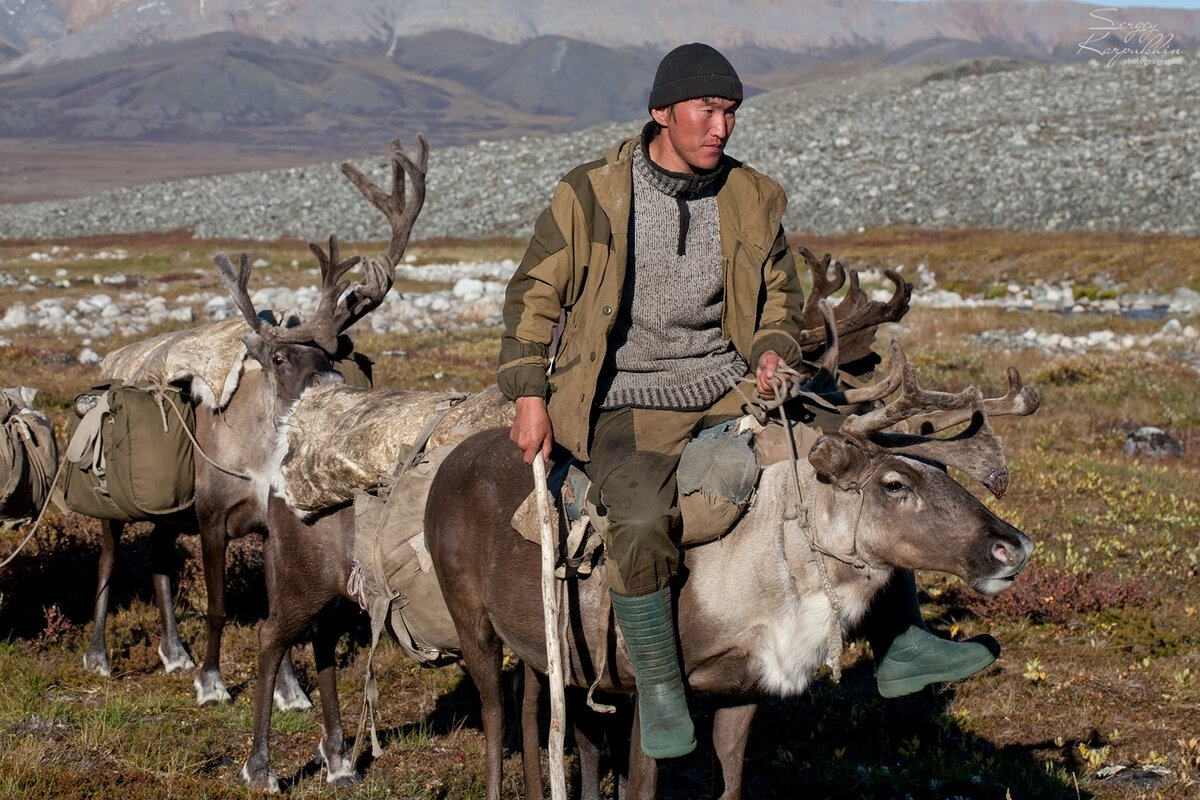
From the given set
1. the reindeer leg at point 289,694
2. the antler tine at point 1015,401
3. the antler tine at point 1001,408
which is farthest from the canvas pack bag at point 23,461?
the antler tine at point 1015,401

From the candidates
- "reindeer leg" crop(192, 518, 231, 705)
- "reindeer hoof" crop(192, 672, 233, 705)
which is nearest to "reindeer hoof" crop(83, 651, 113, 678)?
"reindeer leg" crop(192, 518, 231, 705)

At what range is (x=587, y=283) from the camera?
17.0 ft

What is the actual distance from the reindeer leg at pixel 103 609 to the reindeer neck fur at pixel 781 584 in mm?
5222

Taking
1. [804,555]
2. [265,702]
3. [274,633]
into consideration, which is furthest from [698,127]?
[265,702]

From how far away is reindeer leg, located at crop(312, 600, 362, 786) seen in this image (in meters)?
7.15

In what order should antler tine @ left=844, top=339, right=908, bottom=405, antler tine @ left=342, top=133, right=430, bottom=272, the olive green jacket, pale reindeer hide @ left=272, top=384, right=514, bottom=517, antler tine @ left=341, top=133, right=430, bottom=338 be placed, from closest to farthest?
antler tine @ left=844, top=339, right=908, bottom=405, the olive green jacket, pale reindeer hide @ left=272, top=384, right=514, bottom=517, antler tine @ left=341, top=133, right=430, bottom=338, antler tine @ left=342, top=133, right=430, bottom=272

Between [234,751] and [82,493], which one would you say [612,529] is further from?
[82,493]

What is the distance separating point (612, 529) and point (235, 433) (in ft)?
14.2

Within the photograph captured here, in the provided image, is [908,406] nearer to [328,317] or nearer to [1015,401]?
[1015,401]

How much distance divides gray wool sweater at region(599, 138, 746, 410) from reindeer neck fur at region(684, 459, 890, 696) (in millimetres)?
593

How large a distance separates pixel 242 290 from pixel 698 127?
4.97 m

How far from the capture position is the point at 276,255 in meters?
46.2

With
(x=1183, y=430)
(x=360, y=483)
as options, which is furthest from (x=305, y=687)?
(x=1183, y=430)

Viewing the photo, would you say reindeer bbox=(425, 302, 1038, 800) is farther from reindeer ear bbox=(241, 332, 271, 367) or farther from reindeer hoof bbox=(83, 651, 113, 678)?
reindeer hoof bbox=(83, 651, 113, 678)
